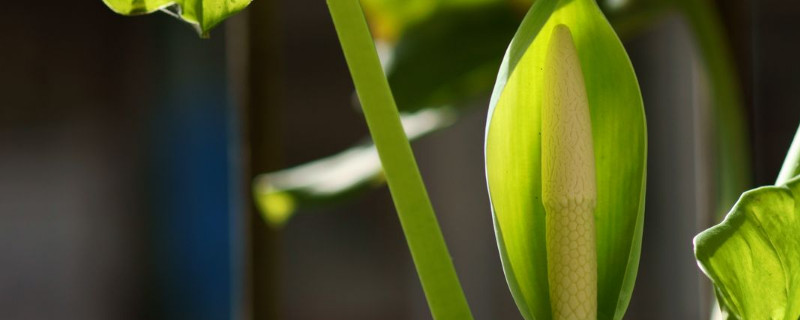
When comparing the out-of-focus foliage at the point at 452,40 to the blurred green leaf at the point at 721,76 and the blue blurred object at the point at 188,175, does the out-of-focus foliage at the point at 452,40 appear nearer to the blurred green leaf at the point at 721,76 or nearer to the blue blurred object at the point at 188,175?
the blurred green leaf at the point at 721,76

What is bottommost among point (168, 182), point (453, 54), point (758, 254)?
point (758, 254)

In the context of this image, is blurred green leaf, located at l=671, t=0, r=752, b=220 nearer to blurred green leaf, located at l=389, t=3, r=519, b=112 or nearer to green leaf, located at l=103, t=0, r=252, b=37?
blurred green leaf, located at l=389, t=3, r=519, b=112

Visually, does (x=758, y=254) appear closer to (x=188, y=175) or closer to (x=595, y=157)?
(x=595, y=157)

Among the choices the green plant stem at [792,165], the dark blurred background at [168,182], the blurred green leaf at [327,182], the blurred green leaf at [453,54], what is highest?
the dark blurred background at [168,182]

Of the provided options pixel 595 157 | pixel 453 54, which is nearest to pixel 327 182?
pixel 453 54

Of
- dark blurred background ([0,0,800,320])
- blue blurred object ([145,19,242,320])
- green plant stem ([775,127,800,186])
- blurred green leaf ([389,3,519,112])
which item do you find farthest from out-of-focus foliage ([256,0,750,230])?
blue blurred object ([145,19,242,320])

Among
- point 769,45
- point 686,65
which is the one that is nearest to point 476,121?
point 686,65

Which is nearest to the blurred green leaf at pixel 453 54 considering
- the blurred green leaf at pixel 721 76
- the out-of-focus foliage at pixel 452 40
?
the out-of-focus foliage at pixel 452 40
